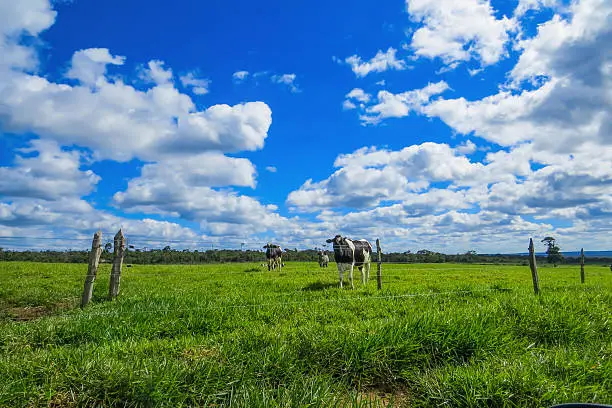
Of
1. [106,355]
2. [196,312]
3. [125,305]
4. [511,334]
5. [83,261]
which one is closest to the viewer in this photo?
[106,355]

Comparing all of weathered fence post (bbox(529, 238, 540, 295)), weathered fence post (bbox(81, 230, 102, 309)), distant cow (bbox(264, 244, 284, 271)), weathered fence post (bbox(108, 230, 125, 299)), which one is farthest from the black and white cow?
distant cow (bbox(264, 244, 284, 271))

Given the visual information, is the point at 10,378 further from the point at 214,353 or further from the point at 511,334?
the point at 511,334

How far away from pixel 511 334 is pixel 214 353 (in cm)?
491

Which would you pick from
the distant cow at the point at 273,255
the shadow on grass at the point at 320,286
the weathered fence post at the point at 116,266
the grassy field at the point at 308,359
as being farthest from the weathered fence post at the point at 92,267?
the distant cow at the point at 273,255

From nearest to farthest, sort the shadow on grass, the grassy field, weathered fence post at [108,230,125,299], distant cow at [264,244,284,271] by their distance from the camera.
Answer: the grassy field → weathered fence post at [108,230,125,299] → the shadow on grass → distant cow at [264,244,284,271]

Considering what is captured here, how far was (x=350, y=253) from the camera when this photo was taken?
1742cm

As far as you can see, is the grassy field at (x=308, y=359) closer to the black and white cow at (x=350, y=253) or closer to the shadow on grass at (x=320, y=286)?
the shadow on grass at (x=320, y=286)

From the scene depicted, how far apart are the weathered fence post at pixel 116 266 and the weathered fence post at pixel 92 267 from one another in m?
0.56

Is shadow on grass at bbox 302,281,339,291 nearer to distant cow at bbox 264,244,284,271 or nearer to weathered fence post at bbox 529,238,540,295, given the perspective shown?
weathered fence post at bbox 529,238,540,295

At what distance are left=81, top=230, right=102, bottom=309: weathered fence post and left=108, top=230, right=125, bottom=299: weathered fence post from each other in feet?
1.85

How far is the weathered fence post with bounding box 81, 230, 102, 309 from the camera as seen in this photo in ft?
34.2

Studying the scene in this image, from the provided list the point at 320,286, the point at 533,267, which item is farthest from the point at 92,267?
the point at 533,267

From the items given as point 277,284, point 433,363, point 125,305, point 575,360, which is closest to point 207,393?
point 433,363

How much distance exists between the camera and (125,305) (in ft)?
30.5
